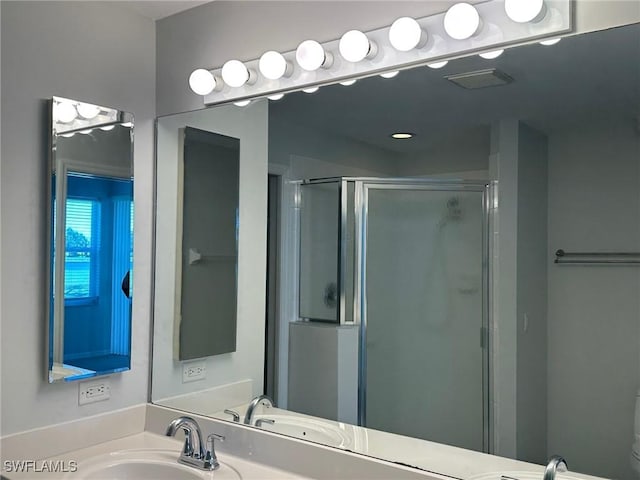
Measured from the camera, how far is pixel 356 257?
1837mm

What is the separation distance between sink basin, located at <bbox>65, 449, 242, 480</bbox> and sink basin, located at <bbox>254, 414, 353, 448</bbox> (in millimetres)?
192

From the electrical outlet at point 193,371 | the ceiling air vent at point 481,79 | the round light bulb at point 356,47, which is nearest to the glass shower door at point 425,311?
the ceiling air vent at point 481,79

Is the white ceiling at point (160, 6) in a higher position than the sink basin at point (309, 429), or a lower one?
higher

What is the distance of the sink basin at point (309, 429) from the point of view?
186 centimetres

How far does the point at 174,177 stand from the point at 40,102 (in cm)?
54

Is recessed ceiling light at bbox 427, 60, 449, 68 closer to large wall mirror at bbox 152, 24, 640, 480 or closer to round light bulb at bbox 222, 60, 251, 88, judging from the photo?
large wall mirror at bbox 152, 24, 640, 480

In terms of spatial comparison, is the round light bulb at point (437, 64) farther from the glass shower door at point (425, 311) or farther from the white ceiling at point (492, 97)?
the glass shower door at point (425, 311)

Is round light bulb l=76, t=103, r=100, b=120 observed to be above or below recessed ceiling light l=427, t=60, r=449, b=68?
below

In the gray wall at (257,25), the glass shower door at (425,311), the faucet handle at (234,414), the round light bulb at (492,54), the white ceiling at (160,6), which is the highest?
the white ceiling at (160,6)

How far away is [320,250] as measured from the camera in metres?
1.90

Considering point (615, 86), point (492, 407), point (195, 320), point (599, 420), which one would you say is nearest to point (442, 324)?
point (492, 407)

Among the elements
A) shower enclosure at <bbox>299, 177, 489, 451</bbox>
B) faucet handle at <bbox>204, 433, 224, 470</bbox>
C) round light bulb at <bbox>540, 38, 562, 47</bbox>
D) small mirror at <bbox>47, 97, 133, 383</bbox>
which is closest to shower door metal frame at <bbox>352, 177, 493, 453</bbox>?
shower enclosure at <bbox>299, 177, 489, 451</bbox>

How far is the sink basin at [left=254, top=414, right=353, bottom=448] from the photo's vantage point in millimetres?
1856

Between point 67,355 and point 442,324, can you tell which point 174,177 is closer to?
point 67,355
